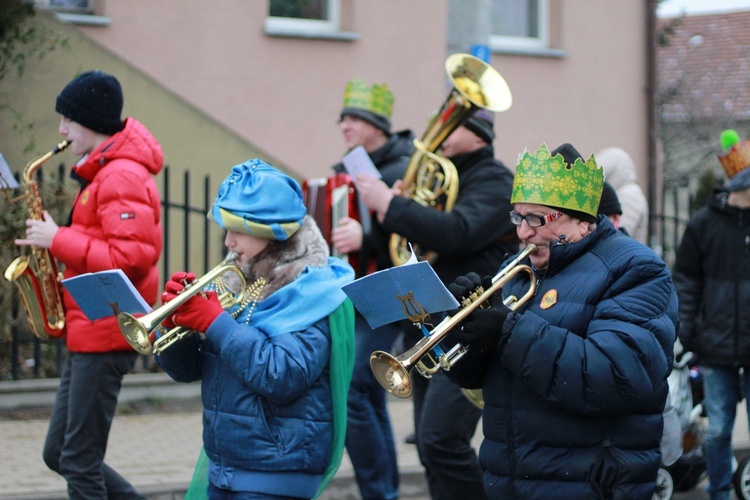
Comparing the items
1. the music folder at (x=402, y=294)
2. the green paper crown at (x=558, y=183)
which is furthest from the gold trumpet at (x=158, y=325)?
the green paper crown at (x=558, y=183)

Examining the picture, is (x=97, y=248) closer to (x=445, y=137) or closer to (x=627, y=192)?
(x=445, y=137)

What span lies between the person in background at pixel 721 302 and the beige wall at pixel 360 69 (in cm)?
597

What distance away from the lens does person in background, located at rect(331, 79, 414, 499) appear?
606cm

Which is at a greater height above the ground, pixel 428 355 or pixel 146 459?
pixel 428 355

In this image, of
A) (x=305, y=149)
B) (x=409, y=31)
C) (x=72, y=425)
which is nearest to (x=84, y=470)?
(x=72, y=425)

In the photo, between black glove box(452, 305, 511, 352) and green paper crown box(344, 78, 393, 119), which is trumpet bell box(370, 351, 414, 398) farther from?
green paper crown box(344, 78, 393, 119)

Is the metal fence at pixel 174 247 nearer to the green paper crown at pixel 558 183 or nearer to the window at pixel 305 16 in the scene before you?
the window at pixel 305 16

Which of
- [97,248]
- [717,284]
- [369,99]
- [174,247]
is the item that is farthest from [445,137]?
[174,247]

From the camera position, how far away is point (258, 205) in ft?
13.8

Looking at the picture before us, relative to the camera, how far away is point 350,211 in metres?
6.60

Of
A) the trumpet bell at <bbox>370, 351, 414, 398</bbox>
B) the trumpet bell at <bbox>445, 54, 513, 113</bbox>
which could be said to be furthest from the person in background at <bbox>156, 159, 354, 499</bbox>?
the trumpet bell at <bbox>445, 54, 513, 113</bbox>

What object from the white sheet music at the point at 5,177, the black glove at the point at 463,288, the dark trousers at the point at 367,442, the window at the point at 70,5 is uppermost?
the window at the point at 70,5

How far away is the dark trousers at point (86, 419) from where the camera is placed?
17.1 feet

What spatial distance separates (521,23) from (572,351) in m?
11.9
